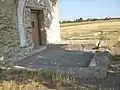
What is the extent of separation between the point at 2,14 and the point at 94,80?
4531 millimetres

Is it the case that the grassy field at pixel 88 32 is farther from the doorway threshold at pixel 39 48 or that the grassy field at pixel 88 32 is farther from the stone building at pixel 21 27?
the doorway threshold at pixel 39 48

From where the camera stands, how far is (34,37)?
42.8ft

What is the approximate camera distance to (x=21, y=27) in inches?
413

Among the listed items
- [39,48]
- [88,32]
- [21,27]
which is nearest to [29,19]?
[21,27]

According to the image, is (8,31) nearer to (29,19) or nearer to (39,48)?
(29,19)

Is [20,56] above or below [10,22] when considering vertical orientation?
below

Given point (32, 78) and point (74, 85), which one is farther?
point (32, 78)

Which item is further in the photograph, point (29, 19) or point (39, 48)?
point (39, 48)

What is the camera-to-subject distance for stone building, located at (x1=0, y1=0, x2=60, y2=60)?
31.3ft

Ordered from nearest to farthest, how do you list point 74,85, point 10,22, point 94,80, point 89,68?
point 74,85 → point 94,80 → point 89,68 → point 10,22

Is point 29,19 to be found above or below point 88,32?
above

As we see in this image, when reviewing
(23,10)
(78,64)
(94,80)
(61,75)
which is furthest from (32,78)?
(23,10)

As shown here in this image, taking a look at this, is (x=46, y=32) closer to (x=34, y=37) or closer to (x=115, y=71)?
(x=34, y=37)

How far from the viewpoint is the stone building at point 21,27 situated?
9.54 m
